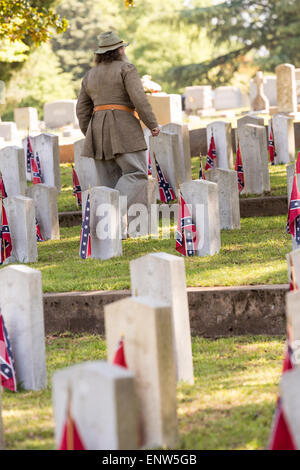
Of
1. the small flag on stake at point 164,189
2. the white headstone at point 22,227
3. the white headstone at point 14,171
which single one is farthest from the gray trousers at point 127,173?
the white headstone at point 14,171

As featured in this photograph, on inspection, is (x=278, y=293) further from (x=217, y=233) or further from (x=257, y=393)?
(x=217, y=233)

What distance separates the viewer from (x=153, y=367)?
3.84 metres

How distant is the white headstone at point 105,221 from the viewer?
809cm

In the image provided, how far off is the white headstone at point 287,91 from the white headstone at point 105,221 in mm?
12708

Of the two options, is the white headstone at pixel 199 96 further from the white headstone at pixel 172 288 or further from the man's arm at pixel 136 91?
the white headstone at pixel 172 288

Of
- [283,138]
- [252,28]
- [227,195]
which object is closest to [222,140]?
[283,138]

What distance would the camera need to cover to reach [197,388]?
16.2 ft

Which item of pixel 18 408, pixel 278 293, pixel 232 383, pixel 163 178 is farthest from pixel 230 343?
pixel 163 178

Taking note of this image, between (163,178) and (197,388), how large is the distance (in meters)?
6.38

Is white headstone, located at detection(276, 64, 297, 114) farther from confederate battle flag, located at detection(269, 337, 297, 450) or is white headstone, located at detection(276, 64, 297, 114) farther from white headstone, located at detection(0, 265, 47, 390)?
confederate battle flag, located at detection(269, 337, 297, 450)

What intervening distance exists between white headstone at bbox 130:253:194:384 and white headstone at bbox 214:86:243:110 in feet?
105

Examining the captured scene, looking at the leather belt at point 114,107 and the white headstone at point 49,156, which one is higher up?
the leather belt at point 114,107

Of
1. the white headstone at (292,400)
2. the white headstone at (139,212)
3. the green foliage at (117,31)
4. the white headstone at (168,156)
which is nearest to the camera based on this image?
the white headstone at (292,400)

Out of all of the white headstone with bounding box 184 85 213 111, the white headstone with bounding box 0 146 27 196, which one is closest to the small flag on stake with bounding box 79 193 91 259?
the white headstone with bounding box 0 146 27 196
